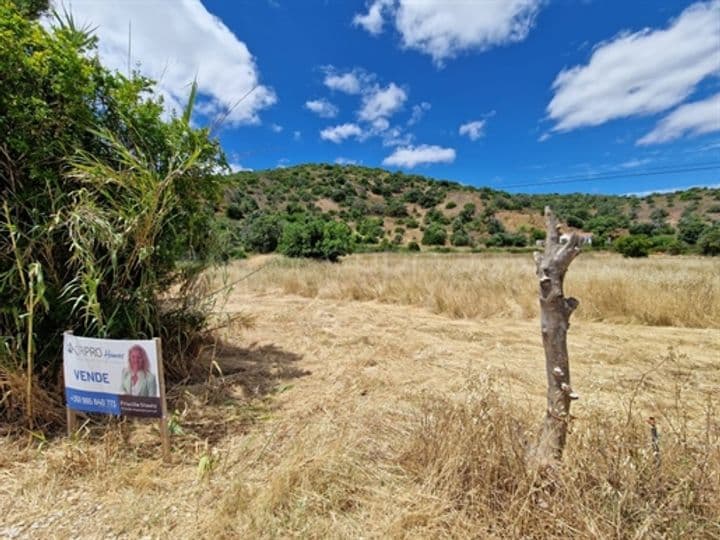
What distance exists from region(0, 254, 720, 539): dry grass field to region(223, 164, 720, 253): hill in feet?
65.6

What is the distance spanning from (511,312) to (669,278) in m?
2.98

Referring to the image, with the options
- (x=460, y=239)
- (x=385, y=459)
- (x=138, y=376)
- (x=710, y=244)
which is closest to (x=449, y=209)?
(x=460, y=239)

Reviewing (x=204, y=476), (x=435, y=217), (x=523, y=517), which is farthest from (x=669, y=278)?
(x=435, y=217)

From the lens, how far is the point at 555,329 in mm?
1401

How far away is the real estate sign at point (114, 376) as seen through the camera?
1.86 metres

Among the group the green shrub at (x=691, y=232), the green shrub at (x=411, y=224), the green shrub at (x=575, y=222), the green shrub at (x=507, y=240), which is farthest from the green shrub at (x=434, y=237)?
the green shrub at (x=691, y=232)

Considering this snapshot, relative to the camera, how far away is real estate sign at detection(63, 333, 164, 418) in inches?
73.3

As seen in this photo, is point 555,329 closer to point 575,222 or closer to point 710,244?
point 710,244

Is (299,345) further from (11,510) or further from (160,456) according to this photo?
(11,510)

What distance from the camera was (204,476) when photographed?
1.76 metres

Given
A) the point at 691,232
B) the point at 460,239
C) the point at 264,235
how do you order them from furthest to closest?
the point at 460,239
the point at 691,232
the point at 264,235

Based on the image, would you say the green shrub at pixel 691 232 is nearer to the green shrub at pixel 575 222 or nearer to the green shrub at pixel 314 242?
the green shrub at pixel 575 222

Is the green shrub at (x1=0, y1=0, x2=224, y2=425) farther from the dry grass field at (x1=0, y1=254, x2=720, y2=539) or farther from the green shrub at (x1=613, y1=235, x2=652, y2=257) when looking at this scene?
the green shrub at (x1=613, y1=235, x2=652, y2=257)

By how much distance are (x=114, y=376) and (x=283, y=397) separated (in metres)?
1.27
